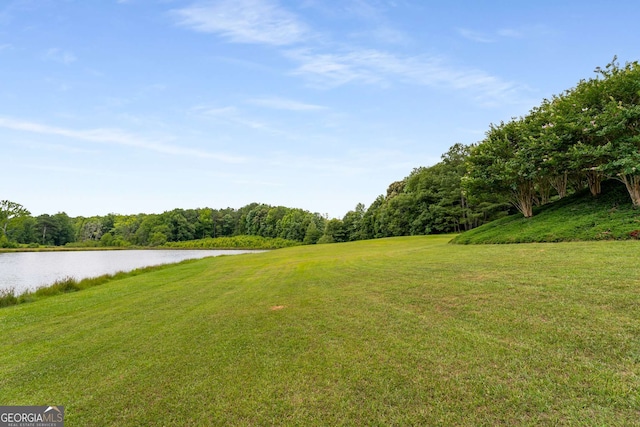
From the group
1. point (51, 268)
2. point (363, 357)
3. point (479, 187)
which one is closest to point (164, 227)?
point (51, 268)

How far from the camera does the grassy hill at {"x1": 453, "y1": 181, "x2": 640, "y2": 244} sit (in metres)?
12.3

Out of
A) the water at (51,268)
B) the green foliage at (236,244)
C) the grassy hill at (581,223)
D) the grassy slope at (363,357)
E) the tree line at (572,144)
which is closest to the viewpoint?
the grassy slope at (363,357)

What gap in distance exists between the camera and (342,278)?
10250 millimetres

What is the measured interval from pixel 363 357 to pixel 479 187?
20.8m

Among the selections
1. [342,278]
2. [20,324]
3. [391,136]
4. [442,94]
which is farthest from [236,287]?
[391,136]

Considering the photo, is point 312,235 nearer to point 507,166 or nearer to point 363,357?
point 507,166

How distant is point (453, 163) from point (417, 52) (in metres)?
35.4

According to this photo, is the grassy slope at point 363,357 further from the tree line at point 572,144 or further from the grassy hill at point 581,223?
the tree line at point 572,144

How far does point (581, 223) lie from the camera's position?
13.8 metres

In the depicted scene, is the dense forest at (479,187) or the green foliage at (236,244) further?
the green foliage at (236,244)

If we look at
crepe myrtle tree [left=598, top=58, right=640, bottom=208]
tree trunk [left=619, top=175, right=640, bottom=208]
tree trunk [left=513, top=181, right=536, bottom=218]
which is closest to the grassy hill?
tree trunk [left=619, top=175, right=640, bottom=208]

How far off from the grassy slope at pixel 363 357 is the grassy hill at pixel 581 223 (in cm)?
606

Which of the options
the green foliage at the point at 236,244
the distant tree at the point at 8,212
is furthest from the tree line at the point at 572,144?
the distant tree at the point at 8,212

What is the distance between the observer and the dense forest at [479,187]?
1420 cm
